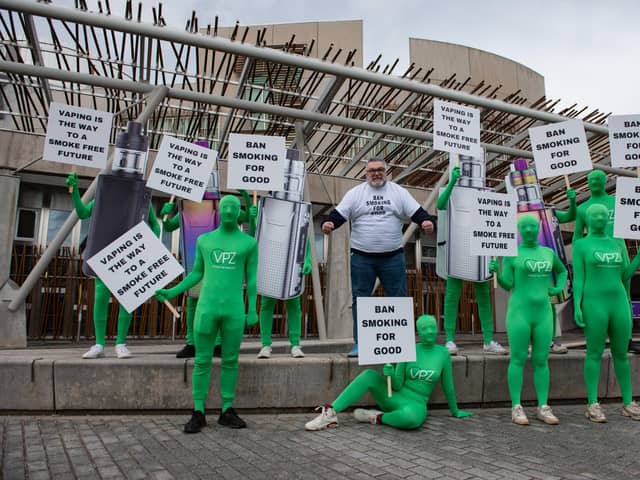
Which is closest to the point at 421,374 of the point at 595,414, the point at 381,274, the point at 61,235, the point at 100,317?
the point at 381,274

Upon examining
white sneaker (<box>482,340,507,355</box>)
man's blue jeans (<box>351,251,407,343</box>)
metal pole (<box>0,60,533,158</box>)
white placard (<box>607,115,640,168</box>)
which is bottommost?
white sneaker (<box>482,340,507,355</box>)

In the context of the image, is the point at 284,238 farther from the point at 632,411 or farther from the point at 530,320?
the point at 632,411

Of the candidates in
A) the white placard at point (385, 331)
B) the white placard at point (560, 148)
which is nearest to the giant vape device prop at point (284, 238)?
the white placard at point (385, 331)

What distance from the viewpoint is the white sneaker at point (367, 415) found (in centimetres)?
403

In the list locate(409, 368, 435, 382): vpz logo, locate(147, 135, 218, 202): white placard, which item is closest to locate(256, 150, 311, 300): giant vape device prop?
locate(147, 135, 218, 202): white placard

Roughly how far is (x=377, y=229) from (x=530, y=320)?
1.60 metres

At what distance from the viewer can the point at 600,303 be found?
4.34m

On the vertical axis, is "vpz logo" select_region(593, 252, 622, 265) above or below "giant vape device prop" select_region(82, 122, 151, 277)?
below

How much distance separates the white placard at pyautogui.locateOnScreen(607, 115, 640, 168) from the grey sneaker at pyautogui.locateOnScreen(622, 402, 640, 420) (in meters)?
2.57

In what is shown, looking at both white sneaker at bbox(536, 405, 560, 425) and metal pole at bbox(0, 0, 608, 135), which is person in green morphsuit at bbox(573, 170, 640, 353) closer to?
white sneaker at bbox(536, 405, 560, 425)

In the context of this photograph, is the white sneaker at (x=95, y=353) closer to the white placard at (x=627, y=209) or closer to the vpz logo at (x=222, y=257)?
the vpz logo at (x=222, y=257)

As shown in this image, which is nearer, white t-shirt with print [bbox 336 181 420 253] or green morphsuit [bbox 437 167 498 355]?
white t-shirt with print [bbox 336 181 420 253]

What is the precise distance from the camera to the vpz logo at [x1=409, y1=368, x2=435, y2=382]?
13.1 ft

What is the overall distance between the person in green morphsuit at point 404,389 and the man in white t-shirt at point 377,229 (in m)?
0.69
